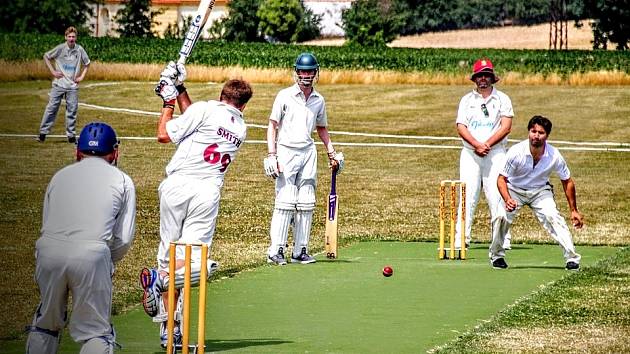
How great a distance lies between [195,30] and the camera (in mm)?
12281

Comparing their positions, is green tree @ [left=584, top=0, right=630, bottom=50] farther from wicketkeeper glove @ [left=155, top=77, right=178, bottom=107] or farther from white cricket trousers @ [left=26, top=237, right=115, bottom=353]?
white cricket trousers @ [left=26, top=237, right=115, bottom=353]

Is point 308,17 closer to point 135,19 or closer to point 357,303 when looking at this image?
point 135,19

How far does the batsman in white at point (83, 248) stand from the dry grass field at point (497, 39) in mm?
69316

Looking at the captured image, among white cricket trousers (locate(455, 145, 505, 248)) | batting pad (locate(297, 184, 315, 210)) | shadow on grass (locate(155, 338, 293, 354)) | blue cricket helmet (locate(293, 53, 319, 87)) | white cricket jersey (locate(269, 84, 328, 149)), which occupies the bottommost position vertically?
shadow on grass (locate(155, 338, 293, 354))

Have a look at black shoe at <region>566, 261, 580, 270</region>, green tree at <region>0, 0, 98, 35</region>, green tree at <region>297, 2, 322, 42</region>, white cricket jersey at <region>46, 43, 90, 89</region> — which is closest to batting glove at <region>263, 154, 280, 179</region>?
black shoe at <region>566, 261, 580, 270</region>

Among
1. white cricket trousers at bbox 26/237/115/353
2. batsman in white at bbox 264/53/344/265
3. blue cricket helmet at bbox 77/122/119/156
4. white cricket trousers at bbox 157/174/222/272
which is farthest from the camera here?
batsman in white at bbox 264/53/344/265

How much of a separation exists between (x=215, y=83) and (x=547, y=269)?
1529 inches

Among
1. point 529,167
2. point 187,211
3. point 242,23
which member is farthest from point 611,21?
point 187,211

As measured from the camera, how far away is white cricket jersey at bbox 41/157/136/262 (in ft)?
29.3

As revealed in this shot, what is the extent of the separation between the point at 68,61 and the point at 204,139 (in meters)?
19.5

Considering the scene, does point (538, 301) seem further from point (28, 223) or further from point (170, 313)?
point (28, 223)

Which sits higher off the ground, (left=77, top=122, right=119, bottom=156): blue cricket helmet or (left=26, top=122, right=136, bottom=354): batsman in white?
(left=77, top=122, right=119, bottom=156): blue cricket helmet

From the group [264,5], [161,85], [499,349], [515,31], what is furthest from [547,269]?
[515,31]

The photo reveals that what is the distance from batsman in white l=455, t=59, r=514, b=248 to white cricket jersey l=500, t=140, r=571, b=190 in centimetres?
159
